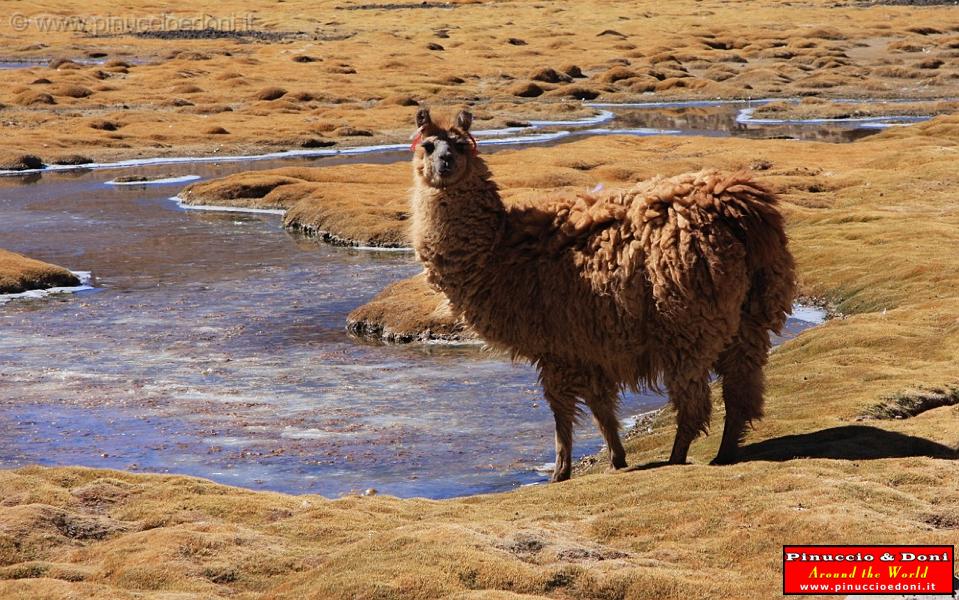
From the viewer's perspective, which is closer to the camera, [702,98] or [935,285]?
[935,285]

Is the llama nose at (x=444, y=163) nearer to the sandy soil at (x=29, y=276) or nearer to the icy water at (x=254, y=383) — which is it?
the icy water at (x=254, y=383)

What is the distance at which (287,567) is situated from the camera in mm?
9086

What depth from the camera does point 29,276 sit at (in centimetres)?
2658

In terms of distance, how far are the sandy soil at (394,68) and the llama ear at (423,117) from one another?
38634 mm

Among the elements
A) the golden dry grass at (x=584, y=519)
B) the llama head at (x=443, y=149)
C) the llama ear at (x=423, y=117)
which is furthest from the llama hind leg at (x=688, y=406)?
the llama ear at (x=423, y=117)

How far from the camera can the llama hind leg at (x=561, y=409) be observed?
480 inches

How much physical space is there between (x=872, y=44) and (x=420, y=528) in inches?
3535

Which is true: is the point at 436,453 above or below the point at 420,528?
below

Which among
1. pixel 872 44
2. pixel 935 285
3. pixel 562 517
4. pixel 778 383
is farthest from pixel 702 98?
pixel 562 517

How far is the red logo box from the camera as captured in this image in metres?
7.07

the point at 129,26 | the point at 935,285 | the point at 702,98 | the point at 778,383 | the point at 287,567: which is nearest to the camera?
the point at 287,567

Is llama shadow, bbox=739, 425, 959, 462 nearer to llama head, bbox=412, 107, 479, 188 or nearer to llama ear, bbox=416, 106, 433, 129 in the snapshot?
llama head, bbox=412, 107, 479, 188

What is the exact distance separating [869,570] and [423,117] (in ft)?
20.7

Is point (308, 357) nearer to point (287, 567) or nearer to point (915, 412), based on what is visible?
point (915, 412)
